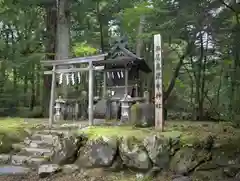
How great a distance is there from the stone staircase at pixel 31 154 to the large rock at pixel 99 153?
1106mm

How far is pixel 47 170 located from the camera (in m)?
7.26

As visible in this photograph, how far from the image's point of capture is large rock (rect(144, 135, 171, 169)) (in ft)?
22.3

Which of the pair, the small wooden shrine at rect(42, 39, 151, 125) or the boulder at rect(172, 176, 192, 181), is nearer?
the boulder at rect(172, 176, 192, 181)

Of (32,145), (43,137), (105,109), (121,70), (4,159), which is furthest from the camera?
(121,70)

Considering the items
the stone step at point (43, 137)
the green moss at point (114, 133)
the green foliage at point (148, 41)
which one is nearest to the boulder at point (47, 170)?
the green moss at point (114, 133)

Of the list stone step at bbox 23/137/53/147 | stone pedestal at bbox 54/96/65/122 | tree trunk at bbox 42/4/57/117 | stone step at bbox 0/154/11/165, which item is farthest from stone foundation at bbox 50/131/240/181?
tree trunk at bbox 42/4/57/117

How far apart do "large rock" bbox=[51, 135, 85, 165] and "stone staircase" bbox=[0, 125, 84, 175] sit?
36 centimetres

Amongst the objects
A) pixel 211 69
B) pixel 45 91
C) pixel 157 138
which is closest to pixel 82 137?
pixel 157 138

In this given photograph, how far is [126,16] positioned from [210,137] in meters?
9.73

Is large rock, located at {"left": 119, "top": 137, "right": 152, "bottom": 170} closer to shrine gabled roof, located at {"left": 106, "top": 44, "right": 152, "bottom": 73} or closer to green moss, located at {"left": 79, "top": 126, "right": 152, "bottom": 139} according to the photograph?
green moss, located at {"left": 79, "top": 126, "right": 152, "bottom": 139}

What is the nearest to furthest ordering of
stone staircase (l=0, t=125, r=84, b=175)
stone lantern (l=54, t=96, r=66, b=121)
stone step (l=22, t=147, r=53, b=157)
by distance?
1. stone staircase (l=0, t=125, r=84, b=175)
2. stone step (l=22, t=147, r=53, b=157)
3. stone lantern (l=54, t=96, r=66, b=121)

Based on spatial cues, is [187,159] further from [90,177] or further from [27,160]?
[27,160]

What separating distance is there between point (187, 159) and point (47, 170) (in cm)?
358

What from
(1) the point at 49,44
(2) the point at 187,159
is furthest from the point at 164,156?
(1) the point at 49,44
